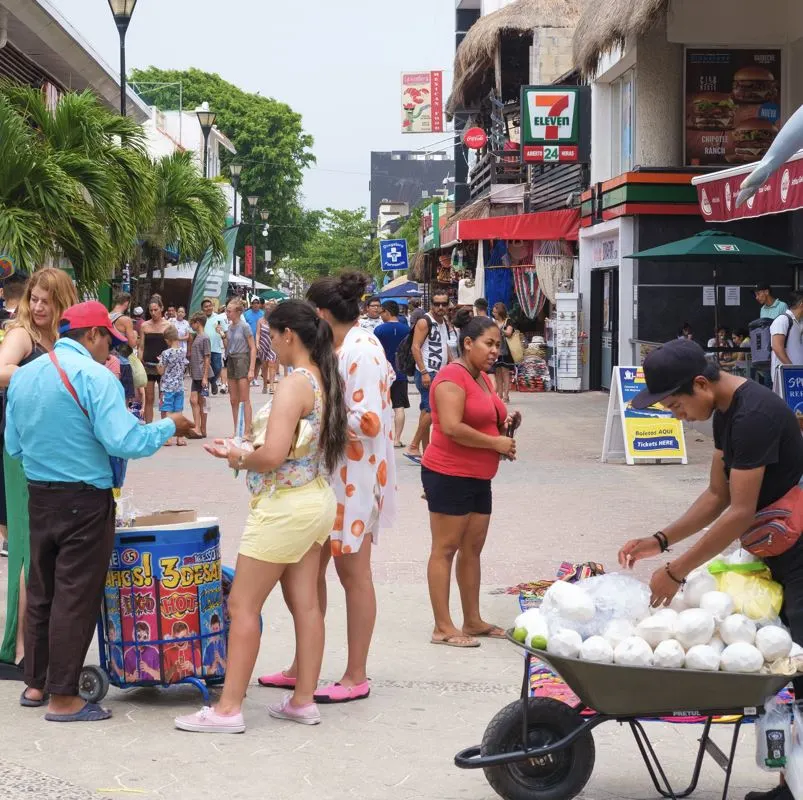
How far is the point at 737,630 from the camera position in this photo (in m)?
3.99

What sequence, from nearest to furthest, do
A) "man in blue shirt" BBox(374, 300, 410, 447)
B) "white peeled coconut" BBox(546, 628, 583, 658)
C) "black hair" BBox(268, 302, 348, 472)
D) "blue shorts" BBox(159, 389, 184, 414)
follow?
"white peeled coconut" BBox(546, 628, 583, 658) → "black hair" BBox(268, 302, 348, 472) → "man in blue shirt" BBox(374, 300, 410, 447) → "blue shorts" BBox(159, 389, 184, 414)

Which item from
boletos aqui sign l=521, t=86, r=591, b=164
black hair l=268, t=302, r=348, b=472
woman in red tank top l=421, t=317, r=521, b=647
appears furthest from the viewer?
boletos aqui sign l=521, t=86, r=591, b=164

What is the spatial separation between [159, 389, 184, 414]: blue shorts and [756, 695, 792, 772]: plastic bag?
40.7ft

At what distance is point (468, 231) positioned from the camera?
2761 centimetres

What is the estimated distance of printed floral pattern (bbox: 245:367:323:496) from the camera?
5.20 metres

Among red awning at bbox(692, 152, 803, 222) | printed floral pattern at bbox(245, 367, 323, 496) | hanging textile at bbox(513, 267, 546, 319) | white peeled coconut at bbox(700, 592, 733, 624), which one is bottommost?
white peeled coconut at bbox(700, 592, 733, 624)

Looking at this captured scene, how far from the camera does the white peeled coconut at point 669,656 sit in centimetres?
394

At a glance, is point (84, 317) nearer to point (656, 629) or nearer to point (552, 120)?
point (656, 629)

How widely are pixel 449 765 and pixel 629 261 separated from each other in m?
17.0

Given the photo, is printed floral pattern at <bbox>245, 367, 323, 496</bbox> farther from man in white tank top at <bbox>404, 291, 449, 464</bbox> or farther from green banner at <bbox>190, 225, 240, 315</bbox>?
green banner at <bbox>190, 225, 240, 315</bbox>

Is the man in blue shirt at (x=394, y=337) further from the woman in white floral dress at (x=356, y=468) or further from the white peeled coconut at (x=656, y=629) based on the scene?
the white peeled coconut at (x=656, y=629)

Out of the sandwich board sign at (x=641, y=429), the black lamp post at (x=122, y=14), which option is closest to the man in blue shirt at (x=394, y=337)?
the sandwich board sign at (x=641, y=429)

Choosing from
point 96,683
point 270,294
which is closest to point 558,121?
point 96,683

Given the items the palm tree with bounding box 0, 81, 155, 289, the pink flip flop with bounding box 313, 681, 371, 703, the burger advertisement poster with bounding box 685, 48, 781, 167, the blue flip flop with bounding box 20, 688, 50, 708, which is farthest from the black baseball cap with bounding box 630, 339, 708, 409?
the burger advertisement poster with bounding box 685, 48, 781, 167
